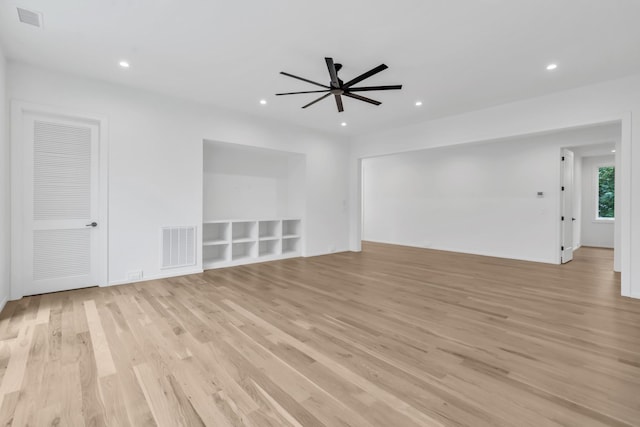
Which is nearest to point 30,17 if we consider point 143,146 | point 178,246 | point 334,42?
point 143,146

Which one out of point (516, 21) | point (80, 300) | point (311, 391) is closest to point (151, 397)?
point (311, 391)

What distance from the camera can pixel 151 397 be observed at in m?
1.93

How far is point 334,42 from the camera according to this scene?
3.29 metres

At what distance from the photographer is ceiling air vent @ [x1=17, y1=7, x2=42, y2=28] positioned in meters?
2.86

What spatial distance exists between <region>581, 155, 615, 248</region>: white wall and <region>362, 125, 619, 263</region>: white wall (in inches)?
140

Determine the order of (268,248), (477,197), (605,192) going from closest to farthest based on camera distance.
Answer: (268,248)
(477,197)
(605,192)

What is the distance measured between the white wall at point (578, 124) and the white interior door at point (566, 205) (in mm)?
923

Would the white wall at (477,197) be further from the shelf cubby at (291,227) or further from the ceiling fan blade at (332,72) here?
the ceiling fan blade at (332,72)

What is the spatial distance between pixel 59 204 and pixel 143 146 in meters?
1.35

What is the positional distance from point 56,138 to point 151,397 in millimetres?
3989

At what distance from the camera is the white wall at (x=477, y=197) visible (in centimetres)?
646

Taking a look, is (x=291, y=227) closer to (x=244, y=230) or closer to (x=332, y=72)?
(x=244, y=230)

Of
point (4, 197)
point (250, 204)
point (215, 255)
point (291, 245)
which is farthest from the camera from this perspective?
point (291, 245)

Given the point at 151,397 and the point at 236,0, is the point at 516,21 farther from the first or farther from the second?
the point at 151,397
